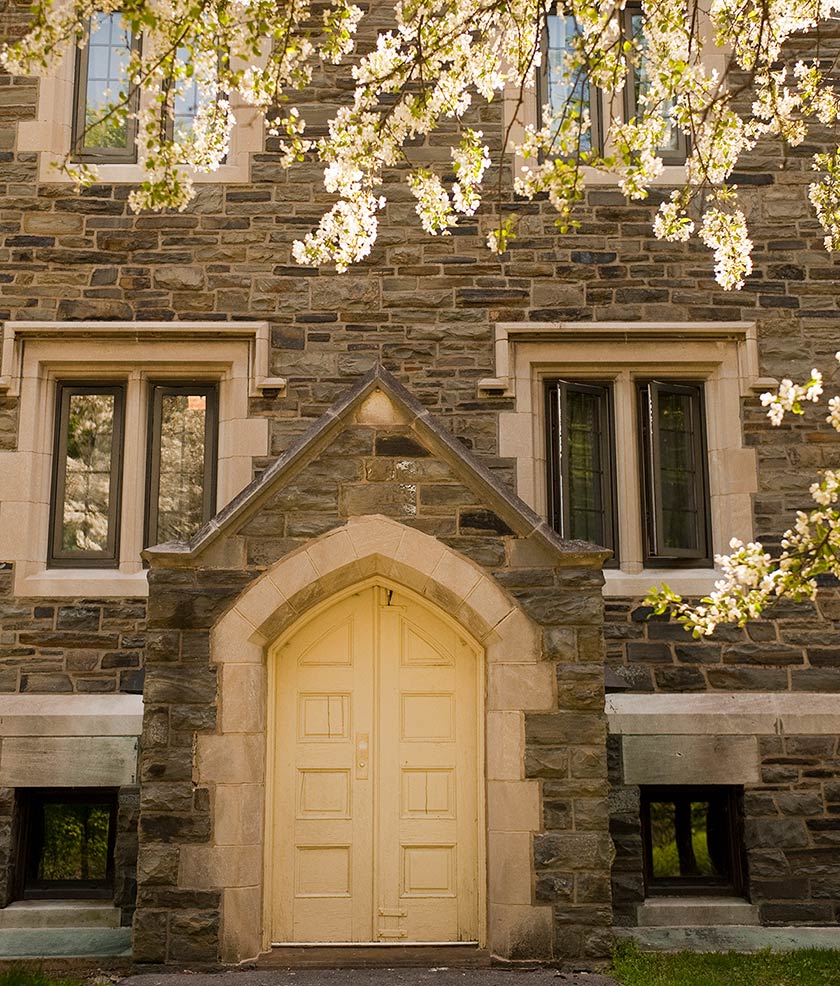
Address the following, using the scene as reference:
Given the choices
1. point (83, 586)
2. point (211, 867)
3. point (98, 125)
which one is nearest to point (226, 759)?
point (211, 867)

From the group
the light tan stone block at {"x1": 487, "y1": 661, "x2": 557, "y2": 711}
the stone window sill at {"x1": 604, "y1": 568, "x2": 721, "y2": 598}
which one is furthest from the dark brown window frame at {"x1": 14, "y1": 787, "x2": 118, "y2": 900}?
the stone window sill at {"x1": 604, "y1": 568, "x2": 721, "y2": 598}

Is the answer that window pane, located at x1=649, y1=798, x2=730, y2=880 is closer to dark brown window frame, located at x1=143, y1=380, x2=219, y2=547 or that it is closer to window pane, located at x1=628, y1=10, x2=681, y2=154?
dark brown window frame, located at x1=143, y1=380, x2=219, y2=547

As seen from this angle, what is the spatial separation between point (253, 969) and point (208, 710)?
4.63 feet

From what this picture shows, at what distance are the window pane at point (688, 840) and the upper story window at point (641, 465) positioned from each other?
1.74m

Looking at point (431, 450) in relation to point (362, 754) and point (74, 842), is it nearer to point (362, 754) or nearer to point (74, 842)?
point (362, 754)

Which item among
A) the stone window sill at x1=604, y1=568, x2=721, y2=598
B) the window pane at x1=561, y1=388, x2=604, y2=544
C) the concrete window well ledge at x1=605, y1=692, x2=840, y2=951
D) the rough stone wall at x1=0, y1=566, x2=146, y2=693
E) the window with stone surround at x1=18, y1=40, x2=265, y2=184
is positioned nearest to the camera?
the concrete window well ledge at x1=605, y1=692, x2=840, y2=951

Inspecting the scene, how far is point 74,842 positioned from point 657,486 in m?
4.82

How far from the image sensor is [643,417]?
8305mm

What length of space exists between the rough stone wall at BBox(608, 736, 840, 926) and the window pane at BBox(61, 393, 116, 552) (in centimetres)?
398

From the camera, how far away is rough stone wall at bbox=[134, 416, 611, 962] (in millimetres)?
6086

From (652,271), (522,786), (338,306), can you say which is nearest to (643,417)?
(652,271)

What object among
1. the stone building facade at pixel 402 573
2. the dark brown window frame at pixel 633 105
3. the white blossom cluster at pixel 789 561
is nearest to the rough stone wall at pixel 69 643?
the stone building facade at pixel 402 573

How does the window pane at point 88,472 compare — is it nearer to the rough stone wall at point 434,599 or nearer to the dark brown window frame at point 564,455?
the rough stone wall at point 434,599

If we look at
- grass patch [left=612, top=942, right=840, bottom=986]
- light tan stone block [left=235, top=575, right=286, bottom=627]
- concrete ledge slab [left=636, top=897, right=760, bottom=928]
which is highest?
light tan stone block [left=235, top=575, right=286, bottom=627]
